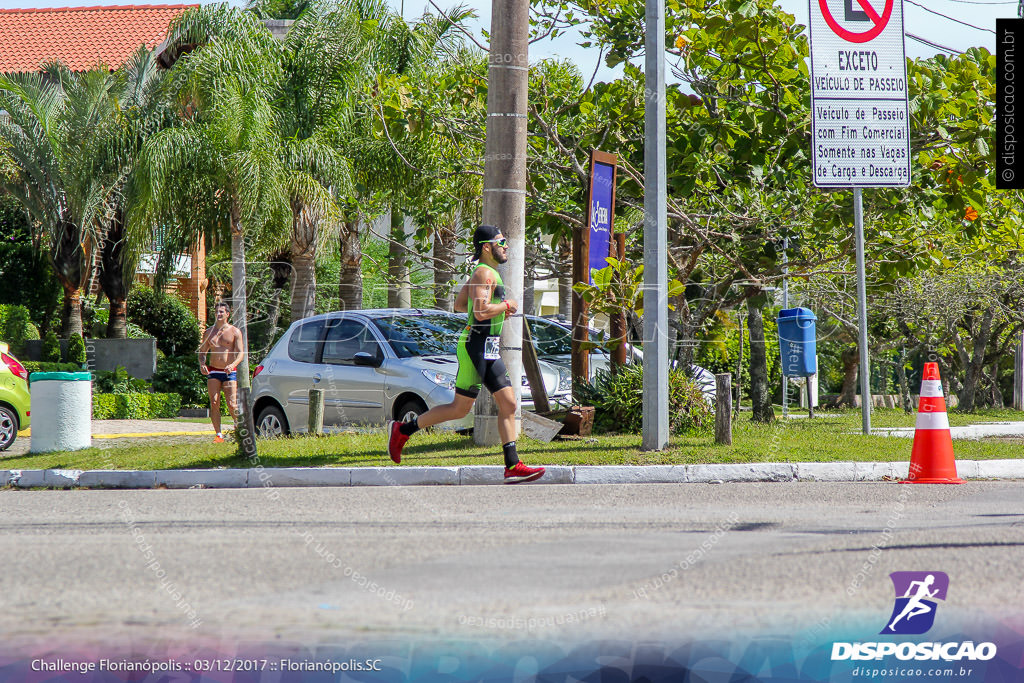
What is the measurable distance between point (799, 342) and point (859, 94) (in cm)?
747

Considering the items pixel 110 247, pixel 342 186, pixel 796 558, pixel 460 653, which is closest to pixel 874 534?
pixel 796 558

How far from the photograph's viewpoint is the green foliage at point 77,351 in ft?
75.9

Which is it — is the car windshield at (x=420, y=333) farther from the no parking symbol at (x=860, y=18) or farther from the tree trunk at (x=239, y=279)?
the tree trunk at (x=239, y=279)

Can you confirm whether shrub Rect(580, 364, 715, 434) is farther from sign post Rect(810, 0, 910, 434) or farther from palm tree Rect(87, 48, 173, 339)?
palm tree Rect(87, 48, 173, 339)

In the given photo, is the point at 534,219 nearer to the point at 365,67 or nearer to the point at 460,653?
the point at 365,67

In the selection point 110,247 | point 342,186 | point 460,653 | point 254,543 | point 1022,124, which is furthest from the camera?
point 110,247

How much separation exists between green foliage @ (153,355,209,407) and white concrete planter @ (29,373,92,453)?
13.0 m

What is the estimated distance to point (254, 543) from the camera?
5277 millimetres

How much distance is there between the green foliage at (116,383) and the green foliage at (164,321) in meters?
4.55

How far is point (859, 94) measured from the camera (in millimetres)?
10820

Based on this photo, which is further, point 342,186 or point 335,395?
point 342,186

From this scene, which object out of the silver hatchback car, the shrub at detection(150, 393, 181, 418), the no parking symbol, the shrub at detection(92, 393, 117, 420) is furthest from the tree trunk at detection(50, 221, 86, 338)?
the no parking symbol

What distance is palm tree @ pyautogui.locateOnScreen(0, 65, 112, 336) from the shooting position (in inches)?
873

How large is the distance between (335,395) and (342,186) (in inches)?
385
